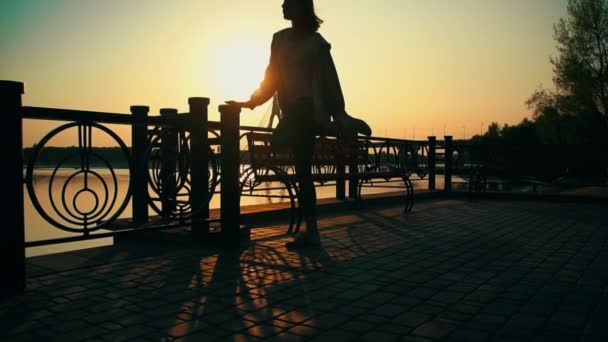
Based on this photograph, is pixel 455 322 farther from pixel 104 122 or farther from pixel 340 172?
pixel 340 172

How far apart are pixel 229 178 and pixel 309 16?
172 cm

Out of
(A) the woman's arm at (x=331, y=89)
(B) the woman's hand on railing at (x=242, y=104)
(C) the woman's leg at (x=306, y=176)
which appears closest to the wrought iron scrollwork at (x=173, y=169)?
(B) the woman's hand on railing at (x=242, y=104)

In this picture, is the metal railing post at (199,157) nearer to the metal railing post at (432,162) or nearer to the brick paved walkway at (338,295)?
the brick paved walkway at (338,295)

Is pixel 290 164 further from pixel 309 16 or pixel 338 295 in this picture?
pixel 338 295

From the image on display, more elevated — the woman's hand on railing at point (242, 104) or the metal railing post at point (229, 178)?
the woman's hand on railing at point (242, 104)

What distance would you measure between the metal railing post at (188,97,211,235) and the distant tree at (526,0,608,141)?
105 ft

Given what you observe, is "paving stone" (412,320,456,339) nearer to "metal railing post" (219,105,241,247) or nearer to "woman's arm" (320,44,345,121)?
"metal railing post" (219,105,241,247)

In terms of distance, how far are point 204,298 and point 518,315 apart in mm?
1772

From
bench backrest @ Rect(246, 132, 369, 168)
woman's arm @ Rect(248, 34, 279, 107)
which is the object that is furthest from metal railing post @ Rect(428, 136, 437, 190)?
woman's arm @ Rect(248, 34, 279, 107)

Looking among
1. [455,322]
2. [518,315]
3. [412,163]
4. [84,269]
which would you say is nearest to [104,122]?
[84,269]

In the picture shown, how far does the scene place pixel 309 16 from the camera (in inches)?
194

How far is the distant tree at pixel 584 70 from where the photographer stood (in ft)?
104

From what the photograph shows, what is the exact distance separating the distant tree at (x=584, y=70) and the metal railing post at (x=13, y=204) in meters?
33.9

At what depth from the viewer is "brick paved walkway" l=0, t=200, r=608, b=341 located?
8.17 feet
